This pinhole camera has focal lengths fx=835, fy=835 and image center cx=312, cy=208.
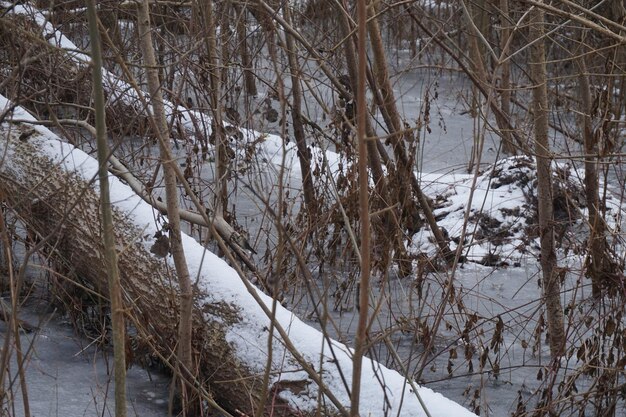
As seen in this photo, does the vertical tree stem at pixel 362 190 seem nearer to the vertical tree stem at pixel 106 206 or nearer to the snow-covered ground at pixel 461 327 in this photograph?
the snow-covered ground at pixel 461 327

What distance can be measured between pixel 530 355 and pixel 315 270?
4.46ft

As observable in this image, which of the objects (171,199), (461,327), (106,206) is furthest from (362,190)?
(461,327)

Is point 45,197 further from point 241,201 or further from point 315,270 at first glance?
point 241,201

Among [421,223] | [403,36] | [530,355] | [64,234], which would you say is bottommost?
[530,355]

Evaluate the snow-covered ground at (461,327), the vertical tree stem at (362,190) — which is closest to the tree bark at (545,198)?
the snow-covered ground at (461,327)

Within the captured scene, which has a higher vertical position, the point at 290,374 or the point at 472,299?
the point at 290,374

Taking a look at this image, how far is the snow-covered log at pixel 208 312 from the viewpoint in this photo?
258 centimetres

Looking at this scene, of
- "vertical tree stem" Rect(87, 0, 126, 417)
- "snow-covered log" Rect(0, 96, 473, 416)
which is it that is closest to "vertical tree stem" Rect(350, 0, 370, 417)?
"vertical tree stem" Rect(87, 0, 126, 417)

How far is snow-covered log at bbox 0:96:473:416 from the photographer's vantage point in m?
2.58

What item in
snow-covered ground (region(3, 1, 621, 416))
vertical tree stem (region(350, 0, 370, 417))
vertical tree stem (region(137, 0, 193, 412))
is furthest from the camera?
snow-covered ground (region(3, 1, 621, 416))

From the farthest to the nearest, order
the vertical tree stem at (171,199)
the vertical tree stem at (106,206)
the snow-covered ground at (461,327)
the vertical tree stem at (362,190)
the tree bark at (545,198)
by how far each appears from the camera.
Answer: the tree bark at (545,198), the snow-covered ground at (461,327), the vertical tree stem at (171,199), the vertical tree stem at (106,206), the vertical tree stem at (362,190)

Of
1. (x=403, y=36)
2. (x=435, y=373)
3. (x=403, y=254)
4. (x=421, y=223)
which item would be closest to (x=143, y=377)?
(x=435, y=373)

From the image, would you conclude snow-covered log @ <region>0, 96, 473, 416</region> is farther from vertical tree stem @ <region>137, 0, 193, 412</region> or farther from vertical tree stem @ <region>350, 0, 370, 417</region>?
vertical tree stem @ <region>350, 0, 370, 417</region>

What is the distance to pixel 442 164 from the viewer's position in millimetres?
7082
